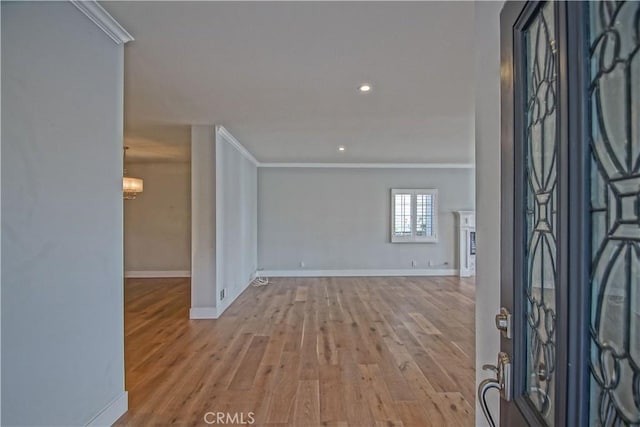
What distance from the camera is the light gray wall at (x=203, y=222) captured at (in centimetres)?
476

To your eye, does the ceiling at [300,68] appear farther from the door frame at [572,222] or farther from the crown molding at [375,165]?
the crown molding at [375,165]

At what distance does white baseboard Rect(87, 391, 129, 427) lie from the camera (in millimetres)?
2152

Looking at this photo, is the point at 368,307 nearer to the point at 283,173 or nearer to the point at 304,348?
the point at 304,348

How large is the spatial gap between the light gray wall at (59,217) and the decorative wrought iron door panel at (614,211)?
2.03 m

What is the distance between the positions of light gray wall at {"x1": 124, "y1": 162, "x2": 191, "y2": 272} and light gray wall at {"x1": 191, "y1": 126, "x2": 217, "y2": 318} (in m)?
3.62

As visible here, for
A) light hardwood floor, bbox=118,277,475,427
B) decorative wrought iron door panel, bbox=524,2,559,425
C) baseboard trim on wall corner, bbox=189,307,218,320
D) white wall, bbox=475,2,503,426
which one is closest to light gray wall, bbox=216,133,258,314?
baseboard trim on wall corner, bbox=189,307,218,320

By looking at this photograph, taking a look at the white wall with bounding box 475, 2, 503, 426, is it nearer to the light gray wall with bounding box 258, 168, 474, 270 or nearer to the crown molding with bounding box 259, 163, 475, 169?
the crown molding with bounding box 259, 163, 475, 169

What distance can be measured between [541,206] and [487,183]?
1.50ft

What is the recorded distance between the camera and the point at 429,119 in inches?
175

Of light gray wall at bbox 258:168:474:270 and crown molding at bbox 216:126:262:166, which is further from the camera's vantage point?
light gray wall at bbox 258:168:474:270

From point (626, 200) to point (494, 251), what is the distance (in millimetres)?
662

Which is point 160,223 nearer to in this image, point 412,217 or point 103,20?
point 412,217

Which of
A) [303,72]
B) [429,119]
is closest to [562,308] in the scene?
[303,72]

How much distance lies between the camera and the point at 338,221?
27.0 ft
